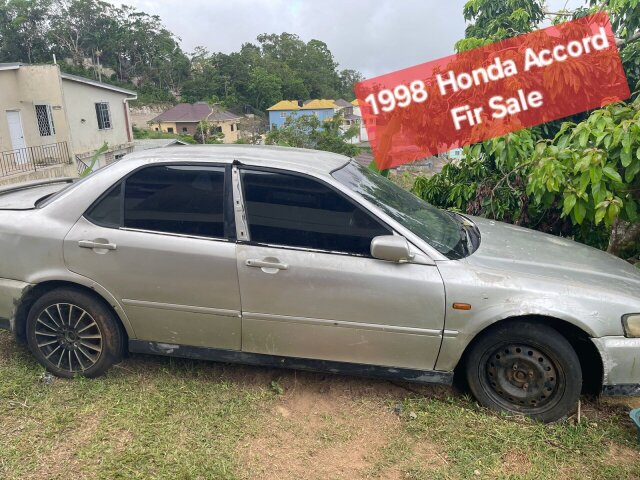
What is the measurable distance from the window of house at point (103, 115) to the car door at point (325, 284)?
Result: 26.0 metres

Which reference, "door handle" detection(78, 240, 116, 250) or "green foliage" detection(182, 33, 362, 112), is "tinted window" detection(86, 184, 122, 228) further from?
"green foliage" detection(182, 33, 362, 112)

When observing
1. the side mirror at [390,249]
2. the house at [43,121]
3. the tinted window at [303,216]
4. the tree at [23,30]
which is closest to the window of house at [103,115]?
the house at [43,121]

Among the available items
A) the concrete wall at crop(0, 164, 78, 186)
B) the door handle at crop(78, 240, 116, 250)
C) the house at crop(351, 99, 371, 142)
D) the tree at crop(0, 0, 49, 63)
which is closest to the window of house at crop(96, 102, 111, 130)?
the concrete wall at crop(0, 164, 78, 186)

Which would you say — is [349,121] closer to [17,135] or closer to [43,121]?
[43,121]

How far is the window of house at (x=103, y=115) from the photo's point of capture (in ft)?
83.4

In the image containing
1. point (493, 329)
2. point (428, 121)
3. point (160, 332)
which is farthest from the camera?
point (428, 121)

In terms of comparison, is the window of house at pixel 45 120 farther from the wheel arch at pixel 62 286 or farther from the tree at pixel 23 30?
the tree at pixel 23 30

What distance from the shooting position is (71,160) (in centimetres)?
2295

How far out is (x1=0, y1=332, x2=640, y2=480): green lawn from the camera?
8.23 ft

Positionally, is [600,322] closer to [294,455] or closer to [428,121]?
[294,455]

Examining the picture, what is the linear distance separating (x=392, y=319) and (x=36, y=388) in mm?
2413

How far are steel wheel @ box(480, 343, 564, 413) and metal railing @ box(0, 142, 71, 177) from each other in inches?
851

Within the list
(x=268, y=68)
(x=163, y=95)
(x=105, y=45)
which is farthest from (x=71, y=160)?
(x=268, y=68)

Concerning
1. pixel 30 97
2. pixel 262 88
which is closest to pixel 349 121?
pixel 262 88
